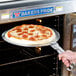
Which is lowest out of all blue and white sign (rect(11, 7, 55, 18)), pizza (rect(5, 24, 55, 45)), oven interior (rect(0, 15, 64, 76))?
oven interior (rect(0, 15, 64, 76))

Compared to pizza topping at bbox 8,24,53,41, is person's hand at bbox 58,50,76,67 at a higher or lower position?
lower

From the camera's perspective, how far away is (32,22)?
8.47ft

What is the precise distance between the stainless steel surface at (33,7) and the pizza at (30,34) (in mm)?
194

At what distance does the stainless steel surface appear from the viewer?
2189mm

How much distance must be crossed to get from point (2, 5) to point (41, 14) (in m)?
0.33

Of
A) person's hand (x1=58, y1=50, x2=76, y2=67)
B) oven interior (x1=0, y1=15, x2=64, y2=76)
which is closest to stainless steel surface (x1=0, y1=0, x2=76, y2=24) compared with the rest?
oven interior (x1=0, y1=15, x2=64, y2=76)

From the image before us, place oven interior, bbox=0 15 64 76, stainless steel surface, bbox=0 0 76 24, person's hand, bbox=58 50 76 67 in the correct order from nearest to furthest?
Answer: stainless steel surface, bbox=0 0 76 24 < person's hand, bbox=58 50 76 67 < oven interior, bbox=0 15 64 76

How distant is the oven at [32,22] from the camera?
2.23m

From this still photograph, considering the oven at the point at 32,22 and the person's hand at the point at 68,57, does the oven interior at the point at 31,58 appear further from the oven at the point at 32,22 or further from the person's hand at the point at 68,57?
the person's hand at the point at 68,57

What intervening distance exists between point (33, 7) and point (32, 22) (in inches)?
13.0

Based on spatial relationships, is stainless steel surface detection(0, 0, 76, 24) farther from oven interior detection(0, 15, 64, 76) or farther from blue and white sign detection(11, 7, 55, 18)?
oven interior detection(0, 15, 64, 76)

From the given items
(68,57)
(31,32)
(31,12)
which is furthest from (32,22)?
(68,57)

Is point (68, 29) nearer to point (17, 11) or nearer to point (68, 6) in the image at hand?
point (68, 6)

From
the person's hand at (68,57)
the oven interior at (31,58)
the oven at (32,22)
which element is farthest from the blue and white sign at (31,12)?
the person's hand at (68,57)
